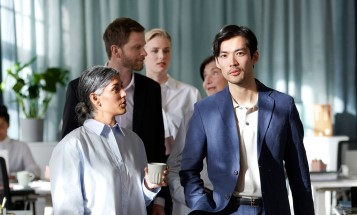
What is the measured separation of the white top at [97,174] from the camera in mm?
2945

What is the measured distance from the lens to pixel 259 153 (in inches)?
118

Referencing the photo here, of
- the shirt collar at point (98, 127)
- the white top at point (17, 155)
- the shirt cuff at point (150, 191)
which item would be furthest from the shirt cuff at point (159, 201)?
the white top at point (17, 155)

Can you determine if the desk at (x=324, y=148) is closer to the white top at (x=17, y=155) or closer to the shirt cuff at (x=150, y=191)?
the white top at (x=17, y=155)

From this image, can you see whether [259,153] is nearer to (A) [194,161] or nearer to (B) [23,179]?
(A) [194,161]

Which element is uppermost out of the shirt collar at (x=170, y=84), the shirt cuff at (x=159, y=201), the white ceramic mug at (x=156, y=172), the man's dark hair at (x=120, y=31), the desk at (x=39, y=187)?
the man's dark hair at (x=120, y=31)

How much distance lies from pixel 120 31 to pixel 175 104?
3.92 ft

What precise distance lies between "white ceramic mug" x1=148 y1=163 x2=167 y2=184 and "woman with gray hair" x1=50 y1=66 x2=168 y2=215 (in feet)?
0.09

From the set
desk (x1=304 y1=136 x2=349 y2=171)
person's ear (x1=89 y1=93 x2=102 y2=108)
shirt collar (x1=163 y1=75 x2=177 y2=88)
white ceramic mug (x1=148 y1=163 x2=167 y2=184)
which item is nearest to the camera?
white ceramic mug (x1=148 y1=163 x2=167 y2=184)

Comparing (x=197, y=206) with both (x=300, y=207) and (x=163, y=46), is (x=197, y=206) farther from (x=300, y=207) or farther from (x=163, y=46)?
(x=163, y=46)

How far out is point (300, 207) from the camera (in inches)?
123

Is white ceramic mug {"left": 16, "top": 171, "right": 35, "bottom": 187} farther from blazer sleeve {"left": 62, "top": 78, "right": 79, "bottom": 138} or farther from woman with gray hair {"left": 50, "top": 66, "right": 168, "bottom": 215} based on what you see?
A: woman with gray hair {"left": 50, "top": 66, "right": 168, "bottom": 215}

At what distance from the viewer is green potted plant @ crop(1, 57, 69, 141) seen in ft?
27.9

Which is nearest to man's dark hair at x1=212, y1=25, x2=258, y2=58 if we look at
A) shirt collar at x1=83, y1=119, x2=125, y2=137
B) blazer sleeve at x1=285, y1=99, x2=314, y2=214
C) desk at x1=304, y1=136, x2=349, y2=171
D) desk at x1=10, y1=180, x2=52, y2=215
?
blazer sleeve at x1=285, y1=99, x2=314, y2=214

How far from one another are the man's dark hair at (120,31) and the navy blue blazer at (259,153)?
2.52 feet
